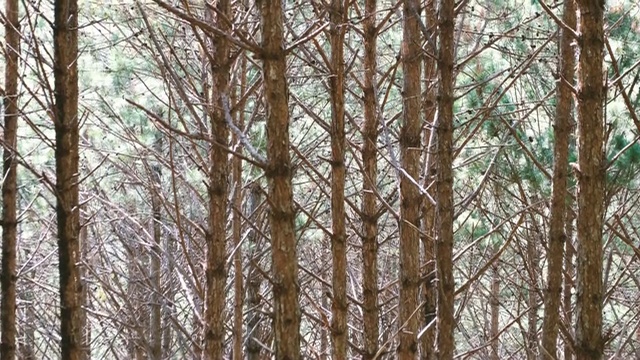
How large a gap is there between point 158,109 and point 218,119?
5.01m

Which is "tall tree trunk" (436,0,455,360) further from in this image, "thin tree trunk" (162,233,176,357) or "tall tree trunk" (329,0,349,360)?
"thin tree trunk" (162,233,176,357)

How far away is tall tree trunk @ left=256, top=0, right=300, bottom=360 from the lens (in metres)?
2.52

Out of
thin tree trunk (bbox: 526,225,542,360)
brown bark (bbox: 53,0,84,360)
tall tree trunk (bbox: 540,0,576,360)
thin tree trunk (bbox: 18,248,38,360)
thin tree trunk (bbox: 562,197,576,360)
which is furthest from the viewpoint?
thin tree trunk (bbox: 18,248,38,360)

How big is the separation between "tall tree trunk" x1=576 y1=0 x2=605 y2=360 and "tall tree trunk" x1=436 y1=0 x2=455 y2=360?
1.12 metres

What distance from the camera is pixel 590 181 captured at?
99.3 inches

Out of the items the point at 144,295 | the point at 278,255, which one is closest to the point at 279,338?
the point at 278,255

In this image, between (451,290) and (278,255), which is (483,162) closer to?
(451,290)

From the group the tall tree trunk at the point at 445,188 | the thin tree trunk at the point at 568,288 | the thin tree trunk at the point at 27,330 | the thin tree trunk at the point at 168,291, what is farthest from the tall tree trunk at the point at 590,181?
the thin tree trunk at the point at 27,330

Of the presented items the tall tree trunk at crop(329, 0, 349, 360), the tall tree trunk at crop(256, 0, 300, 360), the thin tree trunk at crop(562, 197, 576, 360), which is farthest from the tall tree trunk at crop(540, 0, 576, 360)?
the tall tree trunk at crop(256, 0, 300, 360)

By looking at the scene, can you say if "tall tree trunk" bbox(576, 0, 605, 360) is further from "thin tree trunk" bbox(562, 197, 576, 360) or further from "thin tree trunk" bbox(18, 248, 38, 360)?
"thin tree trunk" bbox(18, 248, 38, 360)

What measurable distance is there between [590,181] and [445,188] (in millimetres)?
1203

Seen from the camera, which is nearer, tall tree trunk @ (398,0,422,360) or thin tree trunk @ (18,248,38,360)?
tall tree trunk @ (398,0,422,360)

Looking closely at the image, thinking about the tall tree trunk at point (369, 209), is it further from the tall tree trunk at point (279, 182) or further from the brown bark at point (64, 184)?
the tall tree trunk at point (279, 182)

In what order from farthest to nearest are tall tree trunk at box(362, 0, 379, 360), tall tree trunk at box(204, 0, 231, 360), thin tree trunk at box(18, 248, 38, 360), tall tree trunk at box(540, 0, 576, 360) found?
thin tree trunk at box(18, 248, 38, 360) → tall tree trunk at box(362, 0, 379, 360) → tall tree trunk at box(204, 0, 231, 360) → tall tree trunk at box(540, 0, 576, 360)
